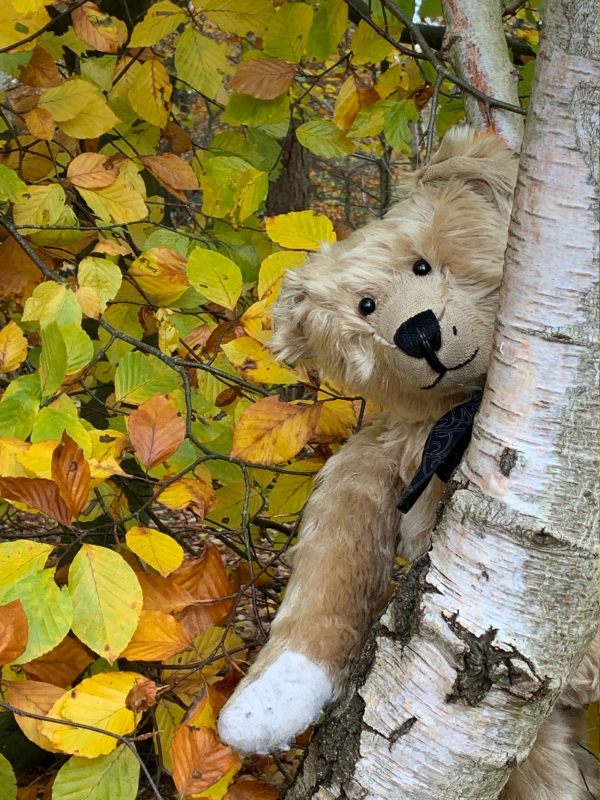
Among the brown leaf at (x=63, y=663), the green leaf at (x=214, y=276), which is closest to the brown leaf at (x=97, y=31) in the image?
the green leaf at (x=214, y=276)

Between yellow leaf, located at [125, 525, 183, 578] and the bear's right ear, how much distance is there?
324 mm

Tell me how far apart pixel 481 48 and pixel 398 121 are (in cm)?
23

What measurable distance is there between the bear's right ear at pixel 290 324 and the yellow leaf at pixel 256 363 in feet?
0.34

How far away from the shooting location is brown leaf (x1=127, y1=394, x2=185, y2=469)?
1.09m

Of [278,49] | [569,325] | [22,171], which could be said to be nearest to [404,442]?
[569,325]

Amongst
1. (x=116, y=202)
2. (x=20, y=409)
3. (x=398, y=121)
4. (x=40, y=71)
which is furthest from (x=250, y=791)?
(x=40, y=71)

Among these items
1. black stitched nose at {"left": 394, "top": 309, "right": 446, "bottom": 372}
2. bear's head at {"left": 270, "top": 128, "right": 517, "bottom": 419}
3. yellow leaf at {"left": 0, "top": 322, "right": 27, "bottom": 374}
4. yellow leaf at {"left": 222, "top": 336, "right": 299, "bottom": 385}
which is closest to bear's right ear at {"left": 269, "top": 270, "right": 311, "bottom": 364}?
bear's head at {"left": 270, "top": 128, "right": 517, "bottom": 419}

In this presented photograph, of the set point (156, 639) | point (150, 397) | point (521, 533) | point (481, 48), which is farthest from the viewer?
point (481, 48)

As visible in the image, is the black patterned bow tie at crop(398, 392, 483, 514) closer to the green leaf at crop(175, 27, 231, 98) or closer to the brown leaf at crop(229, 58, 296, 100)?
the brown leaf at crop(229, 58, 296, 100)

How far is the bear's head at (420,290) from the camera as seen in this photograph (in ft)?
3.19

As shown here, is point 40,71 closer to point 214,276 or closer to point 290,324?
point 214,276

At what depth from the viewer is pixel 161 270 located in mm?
1514

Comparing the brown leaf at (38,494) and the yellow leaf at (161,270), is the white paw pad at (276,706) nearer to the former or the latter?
the brown leaf at (38,494)

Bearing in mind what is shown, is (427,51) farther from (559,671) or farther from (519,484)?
(559,671)
